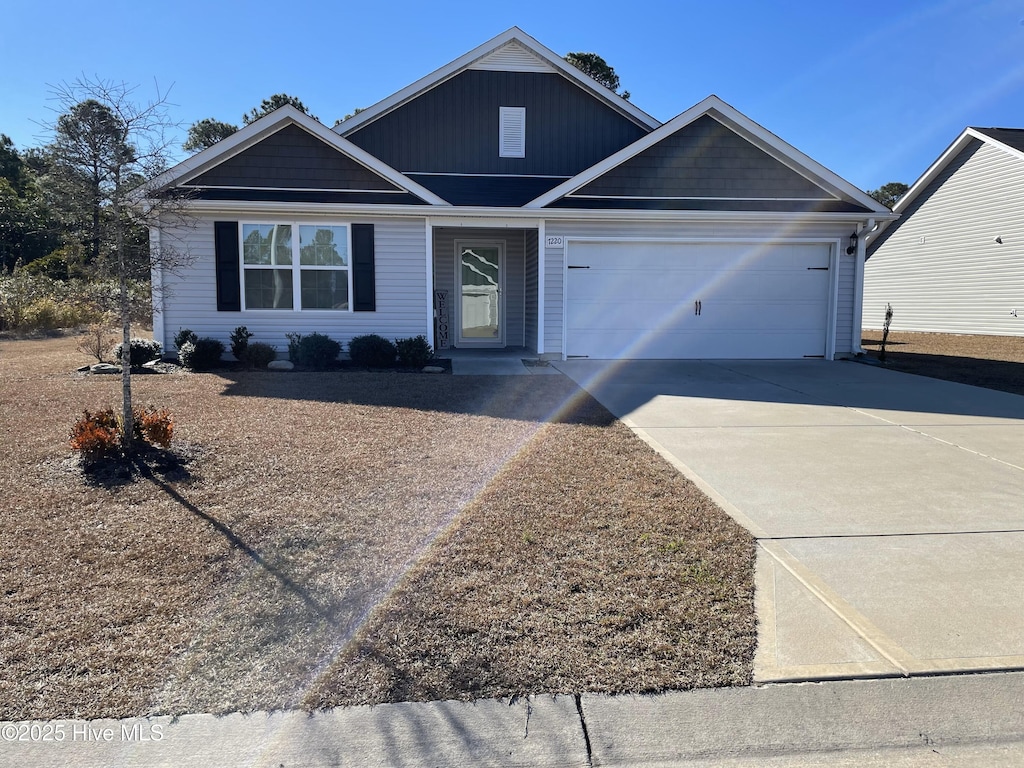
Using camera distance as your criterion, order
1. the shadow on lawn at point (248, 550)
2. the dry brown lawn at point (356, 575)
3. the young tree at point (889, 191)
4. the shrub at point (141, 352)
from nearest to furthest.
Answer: the dry brown lawn at point (356, 575) < the shadow on lawn at point (248, 550) < the shrub at point (141, 352) < the young tree at point (889, 191)

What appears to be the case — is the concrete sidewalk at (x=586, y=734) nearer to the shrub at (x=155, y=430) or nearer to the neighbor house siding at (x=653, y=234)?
the shrub at (x=155, y=430)

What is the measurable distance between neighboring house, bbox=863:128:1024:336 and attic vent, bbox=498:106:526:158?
13.2 meters

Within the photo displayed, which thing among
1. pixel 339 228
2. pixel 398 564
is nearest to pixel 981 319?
pixel 339 228

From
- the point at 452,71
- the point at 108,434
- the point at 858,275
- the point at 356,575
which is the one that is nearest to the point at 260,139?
the point at 452,71

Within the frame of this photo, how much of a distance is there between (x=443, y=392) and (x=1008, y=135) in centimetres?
2065

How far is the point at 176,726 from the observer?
7.87 ft

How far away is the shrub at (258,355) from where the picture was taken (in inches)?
447

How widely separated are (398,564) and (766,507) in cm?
Answer: 270

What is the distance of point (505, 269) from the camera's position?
49.4 feet

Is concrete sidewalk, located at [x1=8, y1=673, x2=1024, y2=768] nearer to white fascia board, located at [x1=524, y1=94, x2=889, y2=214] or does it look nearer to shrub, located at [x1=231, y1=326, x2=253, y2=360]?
shrub, located at [x1=231, y1=326, x2=253, y2=360]

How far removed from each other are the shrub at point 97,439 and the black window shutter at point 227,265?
6.77m

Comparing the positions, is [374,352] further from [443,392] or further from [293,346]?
[443,392]

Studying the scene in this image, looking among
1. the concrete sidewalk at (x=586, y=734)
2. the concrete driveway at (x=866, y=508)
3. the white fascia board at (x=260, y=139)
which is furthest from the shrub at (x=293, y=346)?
the concrete sidewalk at (x=586, y=734)

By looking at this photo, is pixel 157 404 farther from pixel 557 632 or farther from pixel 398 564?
pixel 557 632
